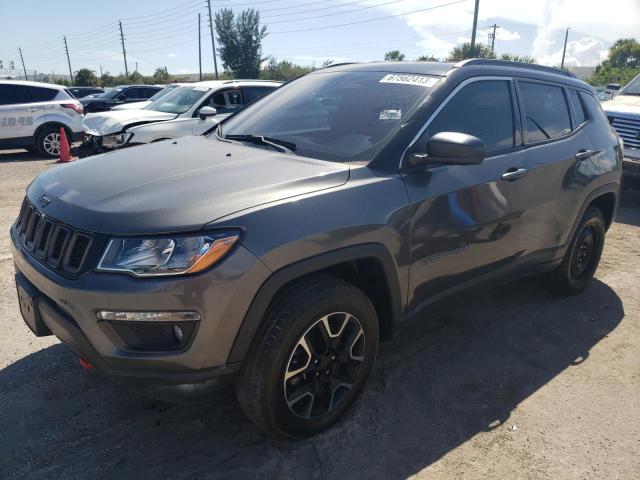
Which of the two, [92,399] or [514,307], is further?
[514,307]

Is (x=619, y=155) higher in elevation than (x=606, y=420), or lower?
higher

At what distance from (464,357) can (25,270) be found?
2583 millimetres

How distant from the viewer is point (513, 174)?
3.25 meters

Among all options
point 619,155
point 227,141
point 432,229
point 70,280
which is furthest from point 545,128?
point 70,280

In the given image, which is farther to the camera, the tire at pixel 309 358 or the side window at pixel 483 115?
the side window at pixel 483 115

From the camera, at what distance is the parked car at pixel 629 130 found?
7407 mm

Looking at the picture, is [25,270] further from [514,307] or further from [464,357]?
[514,307]

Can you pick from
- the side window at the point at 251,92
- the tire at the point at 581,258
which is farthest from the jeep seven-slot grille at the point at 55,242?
the side window at the point at 251,92

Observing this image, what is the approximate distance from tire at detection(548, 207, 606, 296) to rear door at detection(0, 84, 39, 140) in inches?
440

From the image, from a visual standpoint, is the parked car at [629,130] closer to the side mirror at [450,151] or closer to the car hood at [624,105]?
the car hood at [624,105]

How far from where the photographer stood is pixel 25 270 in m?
2.47

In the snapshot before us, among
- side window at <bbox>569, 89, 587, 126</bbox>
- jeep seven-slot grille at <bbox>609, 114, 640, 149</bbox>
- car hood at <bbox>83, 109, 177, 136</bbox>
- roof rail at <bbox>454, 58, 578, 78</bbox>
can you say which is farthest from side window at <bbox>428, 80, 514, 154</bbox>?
car hood at <bbox>83, 109, 177, 136</bbox>

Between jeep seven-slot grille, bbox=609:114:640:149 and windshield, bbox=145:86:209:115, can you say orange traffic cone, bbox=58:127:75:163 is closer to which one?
windshield, bbox=145:86:209:115

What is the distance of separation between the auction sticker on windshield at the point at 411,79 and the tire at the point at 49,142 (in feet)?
35.0
